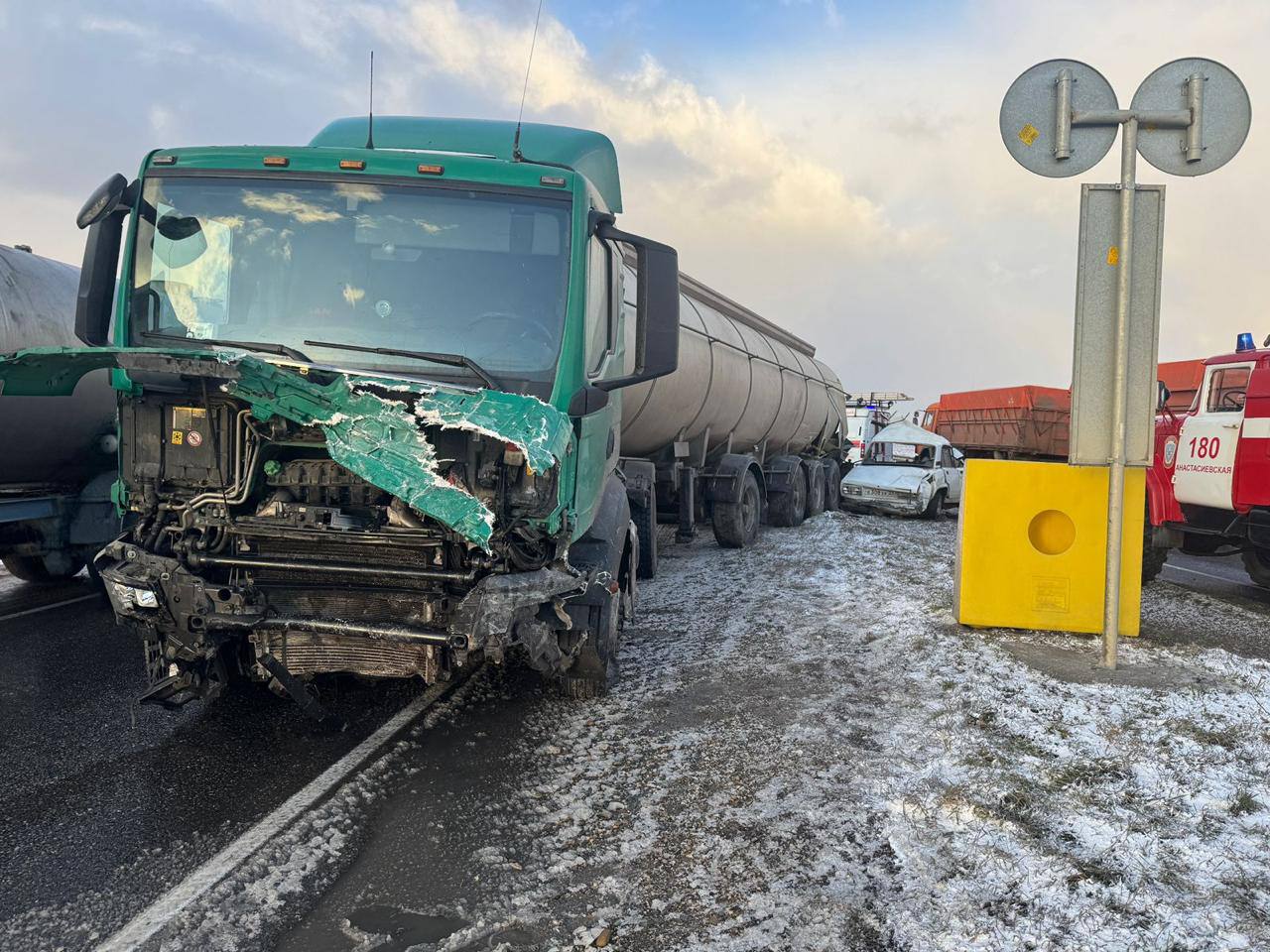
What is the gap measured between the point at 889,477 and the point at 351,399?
15365mm

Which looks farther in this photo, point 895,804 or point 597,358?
point 597,358

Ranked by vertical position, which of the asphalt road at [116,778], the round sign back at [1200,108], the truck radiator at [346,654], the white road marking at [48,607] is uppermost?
the round sign back at [1200,108]

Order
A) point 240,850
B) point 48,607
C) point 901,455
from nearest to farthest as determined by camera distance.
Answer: point 240,850, point 48,607, point 901,455

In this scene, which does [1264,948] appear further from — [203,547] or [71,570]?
[71,570]

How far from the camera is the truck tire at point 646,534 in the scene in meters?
8.05

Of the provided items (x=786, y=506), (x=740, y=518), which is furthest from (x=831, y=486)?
(x=740, y=518)

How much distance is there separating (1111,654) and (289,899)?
5.10 meters

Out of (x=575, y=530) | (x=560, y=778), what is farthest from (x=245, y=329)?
(x=560, y=778)

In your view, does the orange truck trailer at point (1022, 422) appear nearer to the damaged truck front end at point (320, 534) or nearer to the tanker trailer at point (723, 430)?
the tanker trailer at point (723, 430)

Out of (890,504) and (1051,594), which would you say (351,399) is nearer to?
(1051,594)

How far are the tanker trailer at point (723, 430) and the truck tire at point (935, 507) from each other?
209cm

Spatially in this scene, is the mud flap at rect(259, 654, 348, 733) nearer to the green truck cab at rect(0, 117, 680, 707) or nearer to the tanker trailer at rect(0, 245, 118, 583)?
the green truck cab at rect(0, 117, 680, 707)

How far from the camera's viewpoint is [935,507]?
17562mm

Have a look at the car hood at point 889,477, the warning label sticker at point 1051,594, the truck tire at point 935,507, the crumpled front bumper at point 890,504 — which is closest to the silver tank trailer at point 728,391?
the car hood at point 889,477
